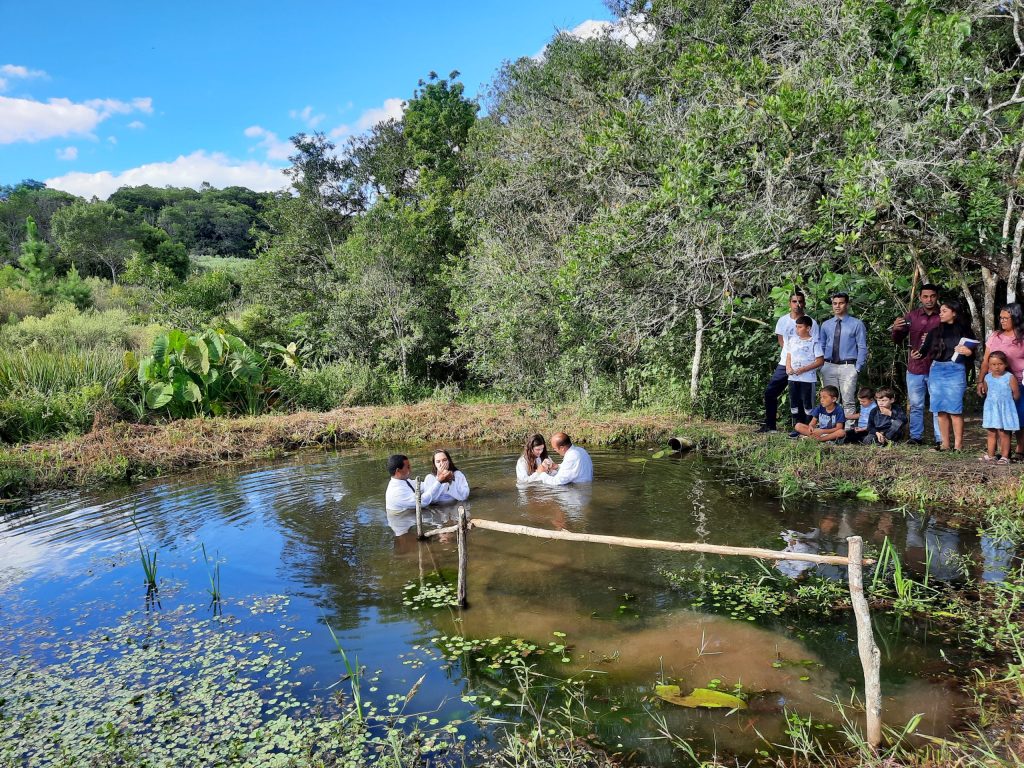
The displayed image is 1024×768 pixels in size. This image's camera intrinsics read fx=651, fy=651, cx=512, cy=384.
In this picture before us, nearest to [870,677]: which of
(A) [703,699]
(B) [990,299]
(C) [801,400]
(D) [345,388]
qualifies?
(A) [703,699]

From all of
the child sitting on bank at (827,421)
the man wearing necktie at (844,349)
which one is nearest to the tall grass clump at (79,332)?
the child sitting on bank at (827,421)

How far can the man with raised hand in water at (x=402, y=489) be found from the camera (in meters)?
8.23

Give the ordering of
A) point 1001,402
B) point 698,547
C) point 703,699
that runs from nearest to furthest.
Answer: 1. point 703,699
2. point 698,547
3. point 1001,402

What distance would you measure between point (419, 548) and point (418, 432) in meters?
6.78

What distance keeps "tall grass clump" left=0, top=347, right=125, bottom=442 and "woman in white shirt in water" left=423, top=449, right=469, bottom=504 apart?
9025mm

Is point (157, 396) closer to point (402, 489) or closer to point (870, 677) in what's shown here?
point (402, 489)

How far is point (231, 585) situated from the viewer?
6.73 meters

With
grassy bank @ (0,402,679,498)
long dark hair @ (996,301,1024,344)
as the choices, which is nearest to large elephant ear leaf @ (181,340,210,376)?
grassy bank @ (0,402,679,498)

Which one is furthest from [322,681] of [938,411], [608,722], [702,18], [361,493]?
[702,18]

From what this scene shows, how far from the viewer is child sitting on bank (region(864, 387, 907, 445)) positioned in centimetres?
940

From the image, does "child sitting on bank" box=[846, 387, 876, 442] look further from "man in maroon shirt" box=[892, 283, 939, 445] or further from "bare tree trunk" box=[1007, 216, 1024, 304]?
"bare tree trunk" box=[1007, 216, 1024, 304]

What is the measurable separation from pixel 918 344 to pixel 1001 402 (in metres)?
1.37

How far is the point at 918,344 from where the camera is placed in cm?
884

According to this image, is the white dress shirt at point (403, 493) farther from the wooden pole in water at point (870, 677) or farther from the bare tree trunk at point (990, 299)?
the bare tree trunk at point (990, 299)
